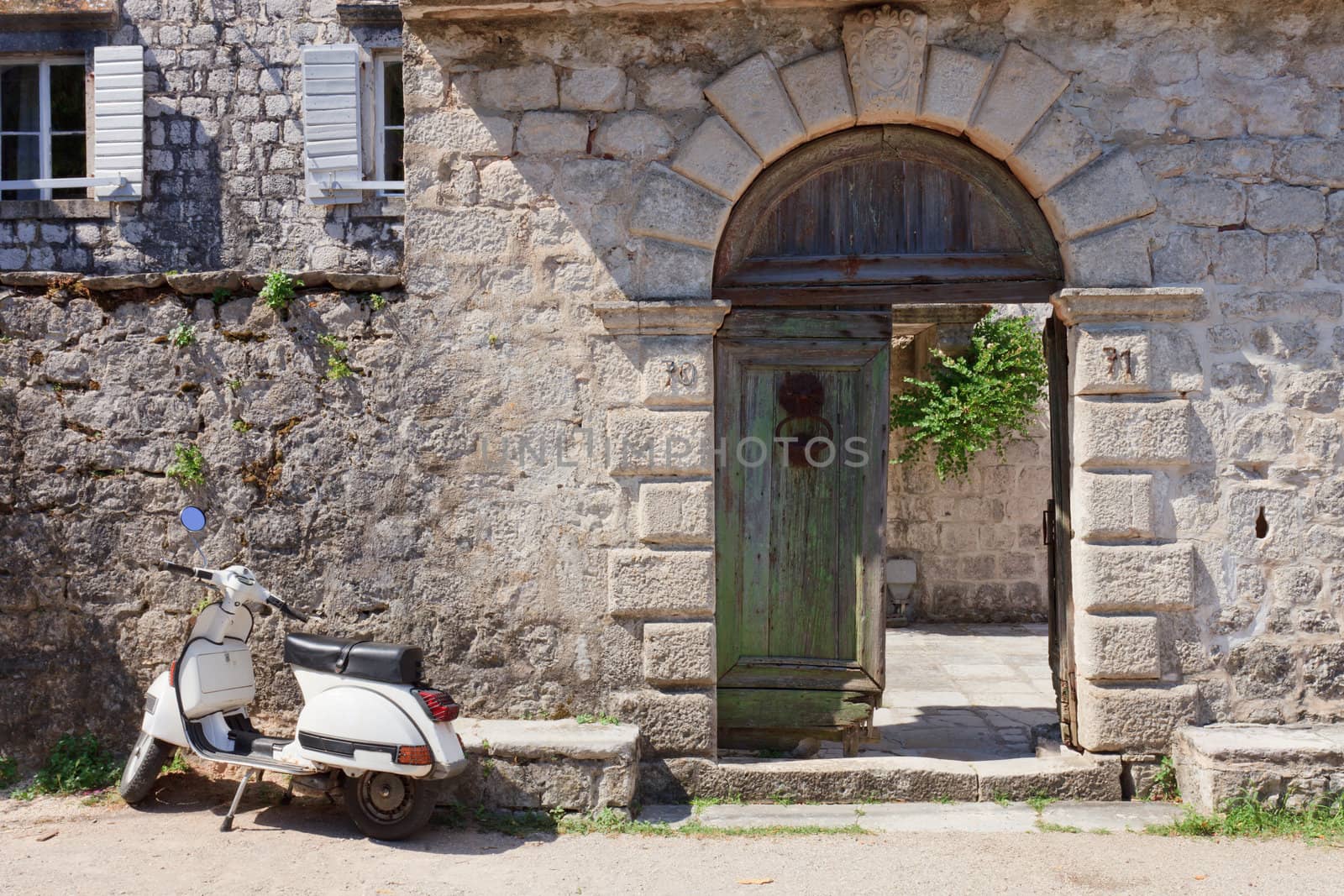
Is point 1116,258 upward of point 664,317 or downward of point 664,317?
upward

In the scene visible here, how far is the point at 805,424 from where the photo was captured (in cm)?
461

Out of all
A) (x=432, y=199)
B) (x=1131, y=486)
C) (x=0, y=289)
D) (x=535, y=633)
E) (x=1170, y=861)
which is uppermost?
(x=432, y=199)

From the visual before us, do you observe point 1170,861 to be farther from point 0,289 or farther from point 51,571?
point 0,289

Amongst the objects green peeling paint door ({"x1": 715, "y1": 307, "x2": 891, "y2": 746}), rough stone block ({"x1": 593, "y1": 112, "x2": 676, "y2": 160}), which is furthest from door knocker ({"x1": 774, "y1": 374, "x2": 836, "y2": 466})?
rough stone block ({"x1": 593, "y1": 112, "x2": 676, "y2": 160})

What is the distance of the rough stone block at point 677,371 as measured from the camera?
4320mm

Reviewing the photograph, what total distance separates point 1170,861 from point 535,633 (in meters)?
2.55

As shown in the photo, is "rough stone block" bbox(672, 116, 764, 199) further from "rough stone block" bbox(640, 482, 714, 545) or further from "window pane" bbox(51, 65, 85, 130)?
"window pane" bbox(51, 65, 85, 130)

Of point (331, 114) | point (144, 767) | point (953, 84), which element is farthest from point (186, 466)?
point (331, 114)

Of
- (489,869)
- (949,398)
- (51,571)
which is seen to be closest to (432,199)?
(51,571)

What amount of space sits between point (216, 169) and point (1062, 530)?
7.13m

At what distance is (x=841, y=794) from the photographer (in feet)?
14.0

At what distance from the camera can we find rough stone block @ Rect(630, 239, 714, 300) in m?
4.35

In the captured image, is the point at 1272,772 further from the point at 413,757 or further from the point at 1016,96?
the point at 413,757

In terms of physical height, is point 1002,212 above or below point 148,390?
above
